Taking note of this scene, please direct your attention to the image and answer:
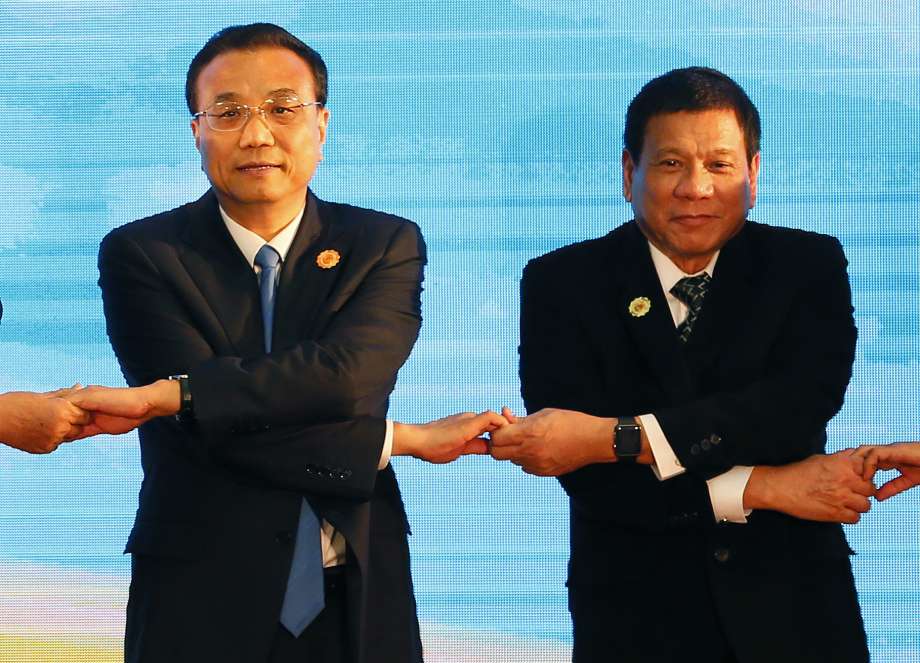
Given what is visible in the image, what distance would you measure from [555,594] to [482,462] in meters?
0.39

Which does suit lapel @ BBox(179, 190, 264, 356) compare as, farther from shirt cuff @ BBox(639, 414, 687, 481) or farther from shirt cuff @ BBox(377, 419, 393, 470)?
shirt cuff @ BBox(639, 414, 687, 481)

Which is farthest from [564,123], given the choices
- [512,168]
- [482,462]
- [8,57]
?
[8,57]

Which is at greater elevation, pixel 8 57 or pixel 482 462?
pixel 8 57

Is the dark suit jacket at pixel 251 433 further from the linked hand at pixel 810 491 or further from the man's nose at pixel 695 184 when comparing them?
the linked hand at pixel 810 491

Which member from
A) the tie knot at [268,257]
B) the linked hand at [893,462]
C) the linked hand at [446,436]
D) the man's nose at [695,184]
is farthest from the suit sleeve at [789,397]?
the tie knot at [268,257]

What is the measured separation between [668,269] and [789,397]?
0.38 metres

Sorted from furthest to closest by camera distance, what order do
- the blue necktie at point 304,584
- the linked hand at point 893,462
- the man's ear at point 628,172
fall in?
the man's ear at point 628,172 < the linked hand at point 893,462 < the blue necktie at point 304,584

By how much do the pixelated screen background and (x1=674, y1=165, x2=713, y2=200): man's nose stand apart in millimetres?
1078

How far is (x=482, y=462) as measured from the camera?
171 inches

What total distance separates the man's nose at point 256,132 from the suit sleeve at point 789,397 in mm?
956

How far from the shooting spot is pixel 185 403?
3.10 m

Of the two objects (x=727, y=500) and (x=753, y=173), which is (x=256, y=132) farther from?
(x=727, y=500)

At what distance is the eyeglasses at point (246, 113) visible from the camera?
3.32 meters

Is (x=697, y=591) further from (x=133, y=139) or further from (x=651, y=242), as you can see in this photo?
(x=133, y=139)
